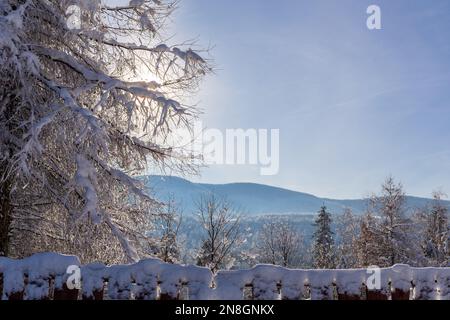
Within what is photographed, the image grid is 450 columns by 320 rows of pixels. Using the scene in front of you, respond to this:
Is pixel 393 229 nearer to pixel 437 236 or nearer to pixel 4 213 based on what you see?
pixel 437 236

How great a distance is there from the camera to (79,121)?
636 cm

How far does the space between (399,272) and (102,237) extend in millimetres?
4872

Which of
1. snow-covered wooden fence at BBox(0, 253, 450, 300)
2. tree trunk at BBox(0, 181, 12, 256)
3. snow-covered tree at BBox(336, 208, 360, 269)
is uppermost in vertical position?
tree trunk at BBox(0, 181, 12, 256)

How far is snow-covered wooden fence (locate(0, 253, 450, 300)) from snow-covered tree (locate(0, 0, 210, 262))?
6.70 feet

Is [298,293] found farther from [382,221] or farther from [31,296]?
[382,221]

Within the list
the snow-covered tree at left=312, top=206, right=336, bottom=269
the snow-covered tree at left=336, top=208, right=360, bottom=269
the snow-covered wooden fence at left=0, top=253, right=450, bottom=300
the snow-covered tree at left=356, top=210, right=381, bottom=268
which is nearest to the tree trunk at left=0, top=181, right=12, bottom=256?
the snow-covered wooden fence at left=0, top=253, right=450, bottom=300

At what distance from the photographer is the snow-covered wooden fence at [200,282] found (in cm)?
388

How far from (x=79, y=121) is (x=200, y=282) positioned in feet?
11.4

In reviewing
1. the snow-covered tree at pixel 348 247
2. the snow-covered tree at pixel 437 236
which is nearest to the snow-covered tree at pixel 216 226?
the snow-covered tree at pixel 437 236

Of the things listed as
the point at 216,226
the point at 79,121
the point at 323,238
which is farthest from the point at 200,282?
the point at 323,238

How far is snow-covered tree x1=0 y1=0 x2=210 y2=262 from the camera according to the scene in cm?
637

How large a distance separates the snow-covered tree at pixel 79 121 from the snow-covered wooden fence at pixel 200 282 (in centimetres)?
204

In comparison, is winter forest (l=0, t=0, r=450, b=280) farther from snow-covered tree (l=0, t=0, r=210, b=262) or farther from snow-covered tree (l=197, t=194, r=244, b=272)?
snow-covered tree (l=197, t=194, r=244, b=272)
